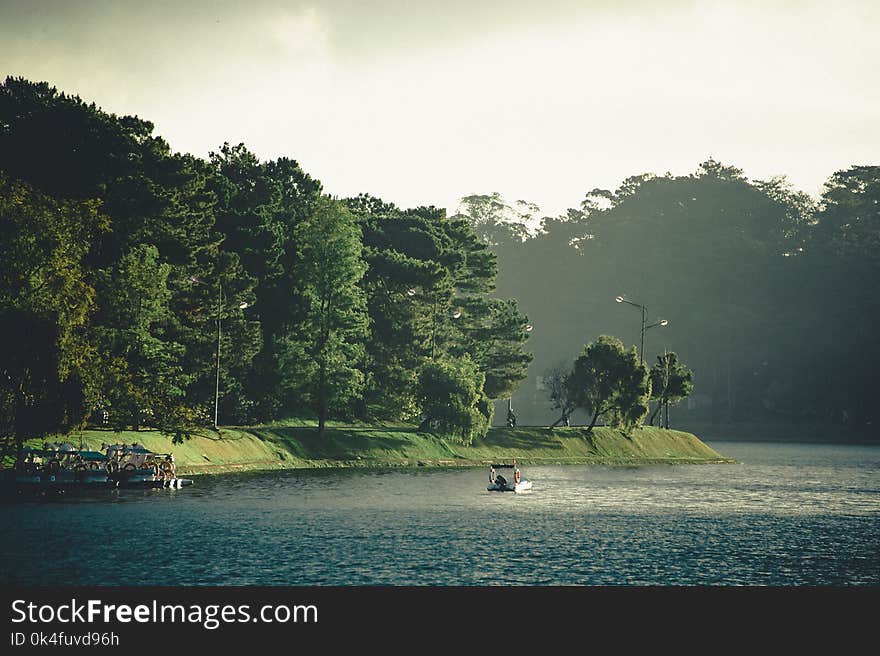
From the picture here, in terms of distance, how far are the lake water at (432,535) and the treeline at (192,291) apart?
9.50m

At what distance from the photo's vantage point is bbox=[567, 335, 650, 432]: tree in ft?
474

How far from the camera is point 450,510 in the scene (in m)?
72.2

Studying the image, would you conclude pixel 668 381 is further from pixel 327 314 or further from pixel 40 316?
pixel 40 316

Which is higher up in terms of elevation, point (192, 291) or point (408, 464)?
point (192, 291)

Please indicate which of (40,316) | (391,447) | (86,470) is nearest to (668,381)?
(391,447)

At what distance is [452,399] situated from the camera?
12431cm

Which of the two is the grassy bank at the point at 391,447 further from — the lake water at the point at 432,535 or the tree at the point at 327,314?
the lake water at the point at 432,535

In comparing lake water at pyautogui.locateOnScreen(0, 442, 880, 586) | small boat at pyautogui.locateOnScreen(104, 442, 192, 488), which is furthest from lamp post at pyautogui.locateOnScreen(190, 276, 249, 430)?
small boat at pyautogui.locateOnScreen(104, 442, 192, 488)

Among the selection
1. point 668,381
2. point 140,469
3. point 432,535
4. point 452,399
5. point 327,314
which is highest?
point 327,314

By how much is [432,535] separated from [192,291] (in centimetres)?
5166

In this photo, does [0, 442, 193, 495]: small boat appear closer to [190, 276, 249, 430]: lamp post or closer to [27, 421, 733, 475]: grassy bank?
[27, 421, 733, 475]: grassy bank

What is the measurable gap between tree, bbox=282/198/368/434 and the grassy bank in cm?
411

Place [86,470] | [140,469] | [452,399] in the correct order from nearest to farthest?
[86,470], [140,469], [452,399]

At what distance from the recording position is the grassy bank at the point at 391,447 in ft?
312
